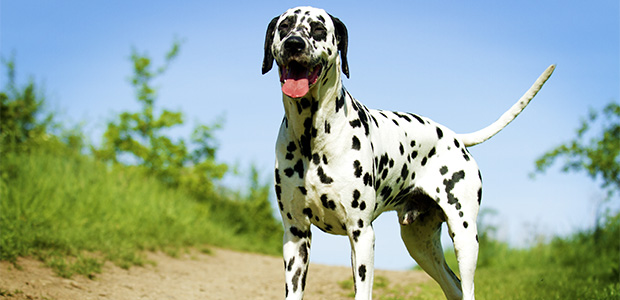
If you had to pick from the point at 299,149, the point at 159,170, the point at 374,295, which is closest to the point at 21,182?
the point at 159,170

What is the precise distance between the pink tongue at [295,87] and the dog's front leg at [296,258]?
111cm

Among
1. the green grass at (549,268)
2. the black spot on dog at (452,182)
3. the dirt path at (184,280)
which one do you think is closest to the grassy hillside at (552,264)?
the green grass at (549,268)

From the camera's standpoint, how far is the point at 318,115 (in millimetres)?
4168

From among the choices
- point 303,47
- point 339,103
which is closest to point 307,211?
point 339,103

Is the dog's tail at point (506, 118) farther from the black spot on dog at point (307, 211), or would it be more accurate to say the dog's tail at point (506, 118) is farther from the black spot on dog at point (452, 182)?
the black spot on dog at point (307, 211)

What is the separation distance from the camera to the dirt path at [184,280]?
662 centimetres

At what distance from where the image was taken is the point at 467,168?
5.14 metres

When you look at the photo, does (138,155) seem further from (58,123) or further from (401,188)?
(401,188)

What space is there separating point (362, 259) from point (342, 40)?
170cm

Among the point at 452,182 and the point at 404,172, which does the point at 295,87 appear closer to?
the point at 404,172

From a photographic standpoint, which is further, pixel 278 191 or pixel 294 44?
pixel 278 191

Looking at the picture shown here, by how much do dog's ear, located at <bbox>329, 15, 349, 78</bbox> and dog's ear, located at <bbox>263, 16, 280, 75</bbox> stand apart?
0.46 meters

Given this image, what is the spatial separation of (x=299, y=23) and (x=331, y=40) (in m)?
0.28

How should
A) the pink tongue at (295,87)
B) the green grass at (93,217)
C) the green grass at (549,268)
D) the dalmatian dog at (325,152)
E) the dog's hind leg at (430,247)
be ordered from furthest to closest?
1. the green grass at (93,217)
2. the green grass at (549,268)
3. the dog's hind leg at (430,247)
4. the dalmatian dog at (325,152)
5. the pink tongue at (295,87)
